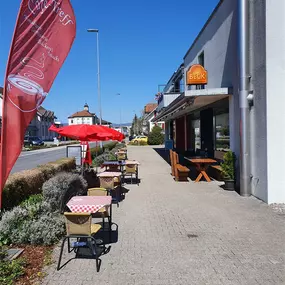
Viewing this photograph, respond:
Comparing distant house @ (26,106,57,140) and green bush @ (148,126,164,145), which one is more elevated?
distant house @ (26,106,57,140)

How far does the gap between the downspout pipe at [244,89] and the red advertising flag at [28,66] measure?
19.6ft

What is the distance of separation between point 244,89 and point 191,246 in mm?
5345

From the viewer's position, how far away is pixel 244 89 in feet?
29.6

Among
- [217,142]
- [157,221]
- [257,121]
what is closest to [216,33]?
[217,142]

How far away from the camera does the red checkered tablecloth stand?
17.5 feet

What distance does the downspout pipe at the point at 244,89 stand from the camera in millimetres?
8984

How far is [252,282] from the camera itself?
403cm

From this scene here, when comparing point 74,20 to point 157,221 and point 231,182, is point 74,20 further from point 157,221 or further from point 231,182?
point 231,182

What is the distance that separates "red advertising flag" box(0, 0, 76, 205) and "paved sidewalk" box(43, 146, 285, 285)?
6.50ft

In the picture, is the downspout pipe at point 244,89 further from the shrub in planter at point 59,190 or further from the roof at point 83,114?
the roof at point 83,114

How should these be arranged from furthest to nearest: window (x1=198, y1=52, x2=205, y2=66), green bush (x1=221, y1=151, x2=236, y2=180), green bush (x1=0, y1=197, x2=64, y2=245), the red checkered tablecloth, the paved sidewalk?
window (x1=198, y1=52, x2=205, y2=66), green bush (x1=221, y1=151, x2=236, y2=180), green bush (x1=0, y1=197, x2=64, y2=245), the red checkered tablecloth, the paved sidewalk

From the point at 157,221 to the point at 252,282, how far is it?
315 centimetres

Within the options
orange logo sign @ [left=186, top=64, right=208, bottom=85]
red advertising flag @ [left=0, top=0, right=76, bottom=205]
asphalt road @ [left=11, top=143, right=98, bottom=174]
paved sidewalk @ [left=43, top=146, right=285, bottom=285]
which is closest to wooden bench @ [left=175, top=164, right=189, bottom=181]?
paved sidewalk @ [left=43, top=146, right=285, bottom=285]

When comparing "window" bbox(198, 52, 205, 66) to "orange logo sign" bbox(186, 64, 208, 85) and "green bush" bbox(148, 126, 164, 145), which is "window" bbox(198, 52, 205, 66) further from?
"green bush" bbox(148, 126, 164, 145)
